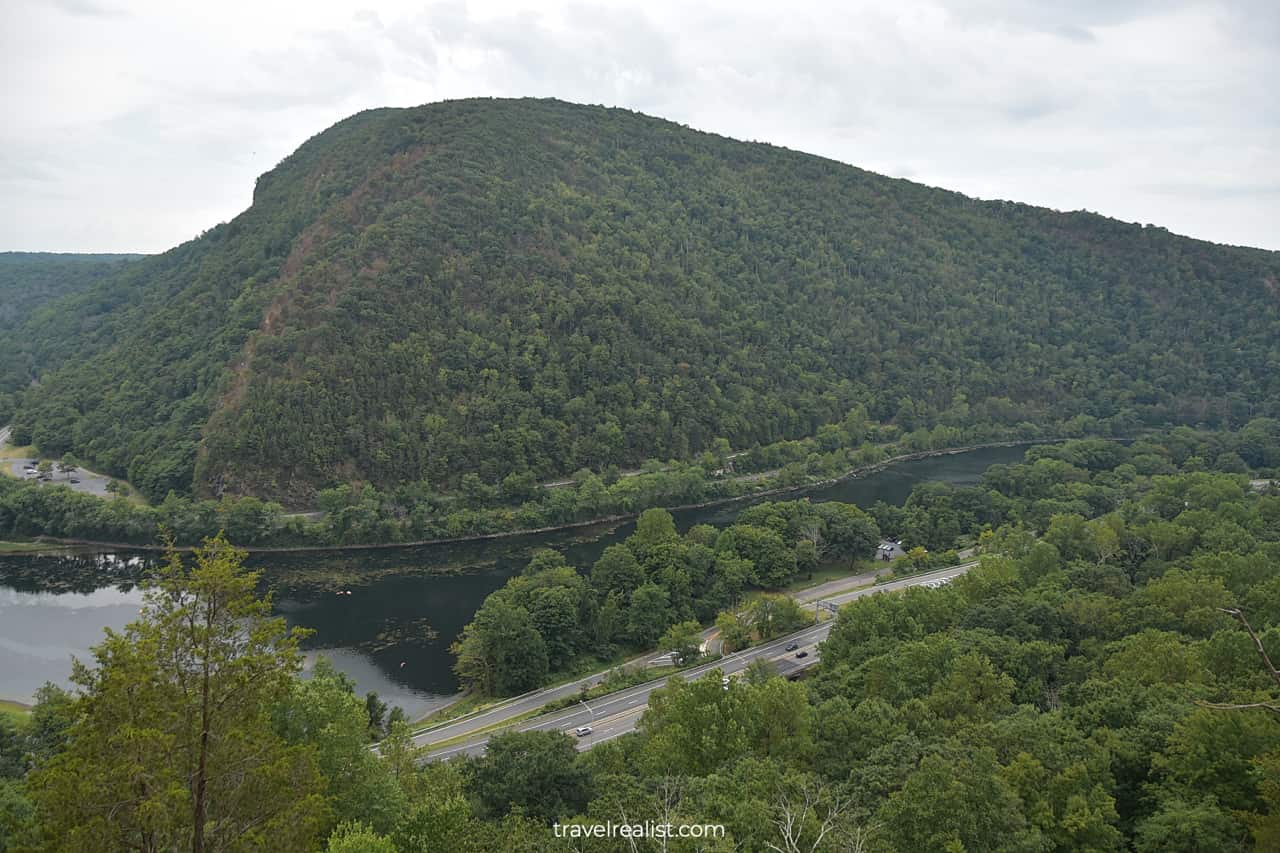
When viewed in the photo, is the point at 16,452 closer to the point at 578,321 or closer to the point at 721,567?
the point at 578,321

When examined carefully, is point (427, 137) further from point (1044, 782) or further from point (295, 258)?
point (1044, 782)

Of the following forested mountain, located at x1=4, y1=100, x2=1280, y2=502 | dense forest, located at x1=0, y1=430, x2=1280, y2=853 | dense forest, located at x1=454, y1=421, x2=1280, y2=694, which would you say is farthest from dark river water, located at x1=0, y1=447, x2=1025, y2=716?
forested mountain, located at x1=4, y1=100, x2=1280, y2=502

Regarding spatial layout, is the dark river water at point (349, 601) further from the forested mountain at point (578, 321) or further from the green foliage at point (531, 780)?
the green foliage at point (531, 780)

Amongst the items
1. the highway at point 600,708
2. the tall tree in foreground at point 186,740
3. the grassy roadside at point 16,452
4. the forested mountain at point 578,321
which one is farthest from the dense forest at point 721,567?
the grassy roadside at point 16,452

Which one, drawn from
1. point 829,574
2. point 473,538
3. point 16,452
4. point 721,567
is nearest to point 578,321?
point 473,538

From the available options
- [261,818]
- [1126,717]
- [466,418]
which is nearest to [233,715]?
[261,818]

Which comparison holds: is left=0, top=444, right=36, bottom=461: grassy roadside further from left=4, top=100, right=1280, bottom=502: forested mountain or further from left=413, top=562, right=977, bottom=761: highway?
left=413, top=562, right=977, bottom=761: highway

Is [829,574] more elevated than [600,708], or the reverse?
[600,708]
